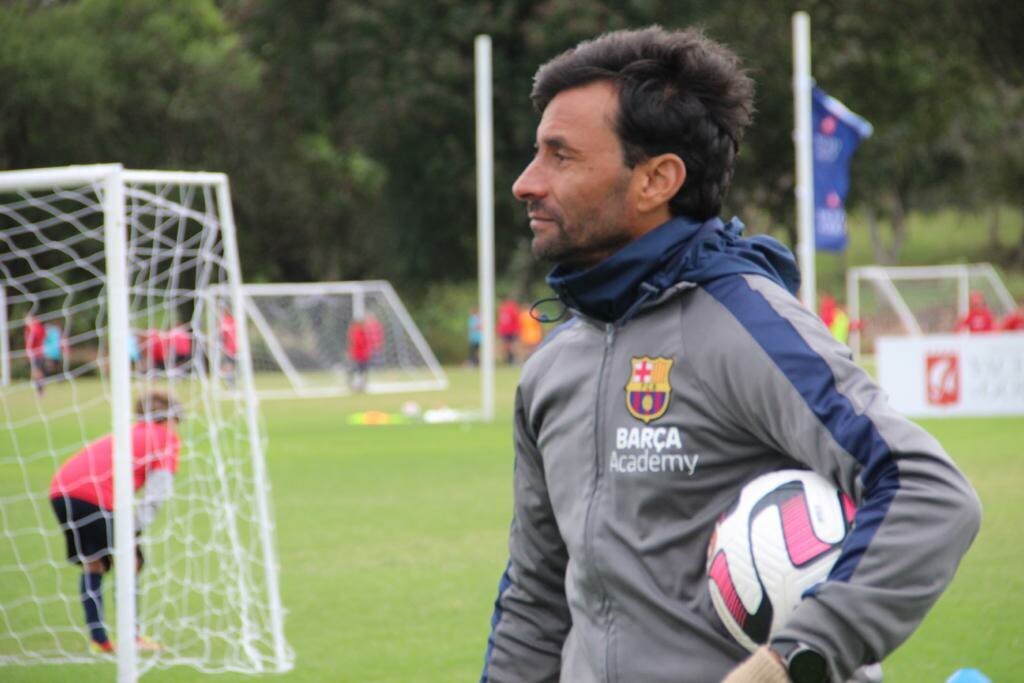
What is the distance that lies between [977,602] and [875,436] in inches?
302

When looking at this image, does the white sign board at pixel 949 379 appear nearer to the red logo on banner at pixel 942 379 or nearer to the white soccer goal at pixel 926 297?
the red logo on banner at pixel 942 379

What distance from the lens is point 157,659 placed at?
8.56 meters

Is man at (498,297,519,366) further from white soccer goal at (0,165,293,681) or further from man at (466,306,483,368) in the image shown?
white soccer goal at (0,165,293,681)

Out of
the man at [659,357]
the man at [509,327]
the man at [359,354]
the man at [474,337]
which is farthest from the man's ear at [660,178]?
the man at [509,327]

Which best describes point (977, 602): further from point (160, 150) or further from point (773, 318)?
point (160, 150)

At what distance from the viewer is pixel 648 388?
8.11 ft

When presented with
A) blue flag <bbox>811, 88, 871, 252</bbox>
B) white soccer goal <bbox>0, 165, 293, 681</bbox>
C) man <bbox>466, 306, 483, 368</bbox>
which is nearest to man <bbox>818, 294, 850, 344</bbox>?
man <bbox>466, 306, 483, 368</bbox>

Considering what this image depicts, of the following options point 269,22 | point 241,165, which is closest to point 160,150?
point 241,165

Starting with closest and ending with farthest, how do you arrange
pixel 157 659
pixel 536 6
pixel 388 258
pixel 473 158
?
1. pixel 157 659
2. pixel 536 6
3. pixel 473 158
4. pixel 388 258

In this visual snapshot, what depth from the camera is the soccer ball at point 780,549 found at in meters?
2.31

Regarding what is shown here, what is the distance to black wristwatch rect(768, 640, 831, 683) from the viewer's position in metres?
2.12

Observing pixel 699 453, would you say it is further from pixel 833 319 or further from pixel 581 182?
pixel 833 319

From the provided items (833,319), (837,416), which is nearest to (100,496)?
(837,416)

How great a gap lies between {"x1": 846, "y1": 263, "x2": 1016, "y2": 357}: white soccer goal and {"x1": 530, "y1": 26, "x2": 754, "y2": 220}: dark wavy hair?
107 ft
